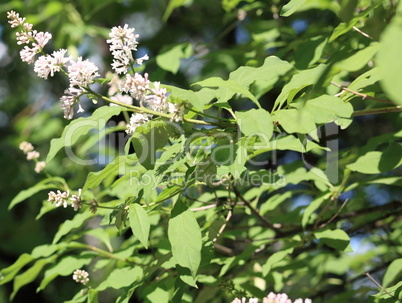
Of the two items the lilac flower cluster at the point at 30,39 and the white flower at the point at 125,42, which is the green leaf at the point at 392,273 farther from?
the lilac flower cluster at the point at 30,39

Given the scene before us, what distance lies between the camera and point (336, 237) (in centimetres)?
155

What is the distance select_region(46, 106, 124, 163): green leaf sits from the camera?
3.72 ft

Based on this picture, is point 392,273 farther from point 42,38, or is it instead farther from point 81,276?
point 42,38

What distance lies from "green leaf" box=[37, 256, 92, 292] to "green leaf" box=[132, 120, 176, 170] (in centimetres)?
78

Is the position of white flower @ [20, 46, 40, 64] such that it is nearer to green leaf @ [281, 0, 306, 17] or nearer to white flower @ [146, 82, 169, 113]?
white flower @ [146, 82, 169, 113]

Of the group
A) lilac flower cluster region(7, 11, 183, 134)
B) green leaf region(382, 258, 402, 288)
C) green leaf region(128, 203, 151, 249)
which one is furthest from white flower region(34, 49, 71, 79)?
green leaf region(382, 258, 402, 288)

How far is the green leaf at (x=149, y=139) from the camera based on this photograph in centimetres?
110

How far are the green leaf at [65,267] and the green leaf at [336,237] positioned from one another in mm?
804

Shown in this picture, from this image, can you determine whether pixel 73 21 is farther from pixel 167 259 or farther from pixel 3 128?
pixel 167 259

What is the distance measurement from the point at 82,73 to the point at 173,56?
1.09 metres

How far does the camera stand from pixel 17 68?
501 cm

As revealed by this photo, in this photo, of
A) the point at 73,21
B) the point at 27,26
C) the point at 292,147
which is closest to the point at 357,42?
the point at 292,147

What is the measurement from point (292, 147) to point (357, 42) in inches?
22.2

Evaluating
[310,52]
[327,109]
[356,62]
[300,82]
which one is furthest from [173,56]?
[356,62]
